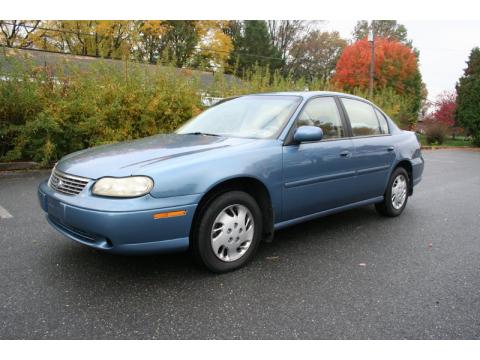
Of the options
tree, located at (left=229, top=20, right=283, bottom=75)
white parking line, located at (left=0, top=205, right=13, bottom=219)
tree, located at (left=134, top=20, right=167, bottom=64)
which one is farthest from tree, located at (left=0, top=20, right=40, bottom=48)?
white parking line, located at (left=0, top=205, right=13, bottom=219)

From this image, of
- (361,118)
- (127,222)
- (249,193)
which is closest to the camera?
(127,222)

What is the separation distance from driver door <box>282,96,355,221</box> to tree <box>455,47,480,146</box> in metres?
23.1

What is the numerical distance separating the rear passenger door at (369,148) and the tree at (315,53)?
43264 millimetres

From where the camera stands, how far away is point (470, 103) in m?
23.9

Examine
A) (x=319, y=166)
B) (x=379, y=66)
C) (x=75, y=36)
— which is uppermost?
(x=75, y=36)

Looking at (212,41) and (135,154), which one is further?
(212,41)

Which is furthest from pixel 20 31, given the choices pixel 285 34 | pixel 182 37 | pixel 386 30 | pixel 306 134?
pixel 386 30

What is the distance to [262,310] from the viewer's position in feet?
8.51

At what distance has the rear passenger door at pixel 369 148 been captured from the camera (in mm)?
4242

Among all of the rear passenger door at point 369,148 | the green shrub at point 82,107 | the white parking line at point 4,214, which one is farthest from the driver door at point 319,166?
the green shrub at point 82,107

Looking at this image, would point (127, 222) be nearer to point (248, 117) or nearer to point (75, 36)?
point (248, 117)

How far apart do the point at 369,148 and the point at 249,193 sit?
1748 mm

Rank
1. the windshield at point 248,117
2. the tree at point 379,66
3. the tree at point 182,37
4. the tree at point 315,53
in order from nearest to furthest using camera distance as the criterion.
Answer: the windshield at point 248,117 → the tree at point 379,66 → the tree at point 182,37 → the tree at point 315,53

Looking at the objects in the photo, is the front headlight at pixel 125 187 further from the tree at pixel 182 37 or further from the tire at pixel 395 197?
the tree at pixel 182 37
